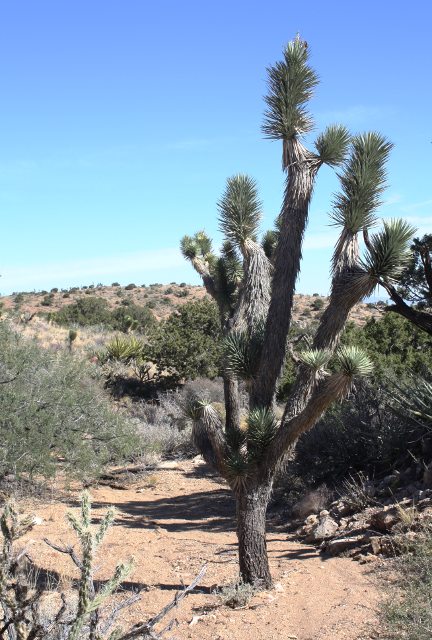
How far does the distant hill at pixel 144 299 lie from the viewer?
45062 millimetres

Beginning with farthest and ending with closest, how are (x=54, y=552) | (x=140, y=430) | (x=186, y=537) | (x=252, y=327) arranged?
(x=140, y=430) → (x=186, y=537) → (x=54, y=552) → (x=252, y=327)

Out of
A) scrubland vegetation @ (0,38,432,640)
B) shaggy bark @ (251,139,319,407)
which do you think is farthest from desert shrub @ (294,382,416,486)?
shaggy bark @ (251,139,319,407)

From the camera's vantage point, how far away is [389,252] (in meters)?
6.36

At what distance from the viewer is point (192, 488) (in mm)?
13461

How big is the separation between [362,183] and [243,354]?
7.06 ft

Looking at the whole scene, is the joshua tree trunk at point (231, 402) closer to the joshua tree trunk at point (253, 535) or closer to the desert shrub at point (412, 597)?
the joshua tree trunk at point (253, 535)

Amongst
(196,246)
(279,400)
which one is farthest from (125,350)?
(196,246)

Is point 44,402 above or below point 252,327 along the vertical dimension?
below

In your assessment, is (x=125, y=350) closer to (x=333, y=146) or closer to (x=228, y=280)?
(x=228, y=280)

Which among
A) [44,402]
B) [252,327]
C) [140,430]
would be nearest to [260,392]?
[252,327]

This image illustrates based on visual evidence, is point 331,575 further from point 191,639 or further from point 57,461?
point 57,461

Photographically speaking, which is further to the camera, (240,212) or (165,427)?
(165,427)

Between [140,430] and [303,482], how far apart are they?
601cm

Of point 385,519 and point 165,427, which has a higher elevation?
point 385,519
